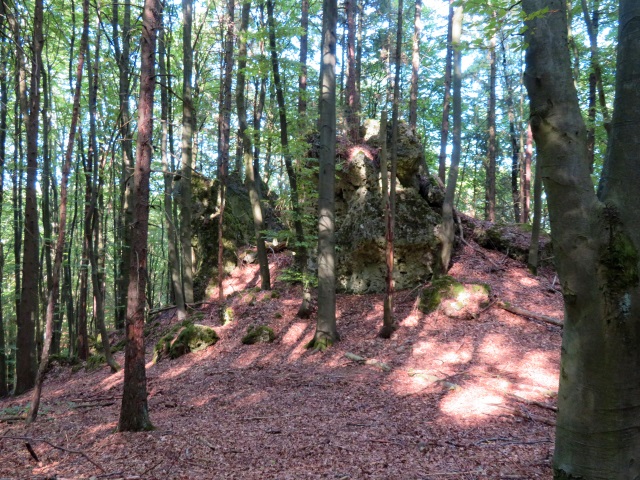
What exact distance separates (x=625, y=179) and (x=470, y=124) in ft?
76.4

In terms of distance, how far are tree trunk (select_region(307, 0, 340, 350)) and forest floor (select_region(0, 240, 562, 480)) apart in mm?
625

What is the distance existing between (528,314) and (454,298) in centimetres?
175

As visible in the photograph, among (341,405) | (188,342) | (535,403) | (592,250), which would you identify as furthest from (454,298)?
(592,250)

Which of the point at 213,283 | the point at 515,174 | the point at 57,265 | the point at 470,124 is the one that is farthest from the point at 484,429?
the point at 470,124

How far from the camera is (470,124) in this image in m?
23.9

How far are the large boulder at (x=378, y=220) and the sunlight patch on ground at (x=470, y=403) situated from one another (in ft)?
18.4

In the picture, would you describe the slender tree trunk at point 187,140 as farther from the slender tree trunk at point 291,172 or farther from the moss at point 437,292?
the moss at point 437,292

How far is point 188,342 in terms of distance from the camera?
460 inches

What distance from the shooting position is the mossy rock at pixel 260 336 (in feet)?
36.6

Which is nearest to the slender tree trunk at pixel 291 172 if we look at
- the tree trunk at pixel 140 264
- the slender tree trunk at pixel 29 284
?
the tree trunk at pixel 140 264

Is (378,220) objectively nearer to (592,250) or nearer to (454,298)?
(454,298)

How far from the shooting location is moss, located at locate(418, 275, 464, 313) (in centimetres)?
1059

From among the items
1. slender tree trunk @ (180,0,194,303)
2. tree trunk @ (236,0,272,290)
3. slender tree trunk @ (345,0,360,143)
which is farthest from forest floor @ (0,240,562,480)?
slender tree trunk @ (345,0,360,143)

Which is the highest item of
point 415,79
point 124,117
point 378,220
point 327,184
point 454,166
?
point 415,79
